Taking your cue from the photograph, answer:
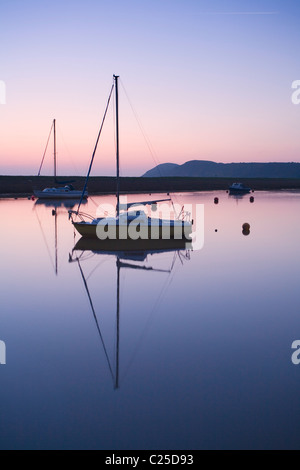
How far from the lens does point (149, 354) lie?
907 centimetres

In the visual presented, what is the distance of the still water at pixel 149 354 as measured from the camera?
635cm

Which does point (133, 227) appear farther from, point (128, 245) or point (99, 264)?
point (99, 264)

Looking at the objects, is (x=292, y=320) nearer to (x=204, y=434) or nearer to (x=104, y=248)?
(x=204, y=434)

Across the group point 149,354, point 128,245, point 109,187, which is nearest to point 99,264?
point 128,245

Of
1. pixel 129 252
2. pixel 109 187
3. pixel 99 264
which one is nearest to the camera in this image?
pixel 99 264

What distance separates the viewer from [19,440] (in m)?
6.16

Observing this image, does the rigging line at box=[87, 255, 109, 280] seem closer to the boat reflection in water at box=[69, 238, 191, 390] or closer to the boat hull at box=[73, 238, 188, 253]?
the boat reflection in water at box=[69, 238, 191, 390]

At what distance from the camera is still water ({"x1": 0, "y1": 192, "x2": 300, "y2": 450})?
20.8 feet

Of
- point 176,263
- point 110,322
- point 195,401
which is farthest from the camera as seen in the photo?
point 176,263

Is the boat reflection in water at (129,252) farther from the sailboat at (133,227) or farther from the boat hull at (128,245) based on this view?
the sailboat at (133,227)

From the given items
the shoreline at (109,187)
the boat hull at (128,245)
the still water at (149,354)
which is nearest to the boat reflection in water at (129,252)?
the boat hull at (128,245)

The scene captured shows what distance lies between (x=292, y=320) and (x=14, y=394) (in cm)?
736

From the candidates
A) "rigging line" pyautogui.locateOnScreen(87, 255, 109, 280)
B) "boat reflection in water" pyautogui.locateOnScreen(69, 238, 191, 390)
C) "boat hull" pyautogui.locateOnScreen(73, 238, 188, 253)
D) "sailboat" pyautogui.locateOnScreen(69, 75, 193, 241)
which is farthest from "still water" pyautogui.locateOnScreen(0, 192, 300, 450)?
"sailboat" pyautogui.locateOnScreen(69, 75, 193, 241)
